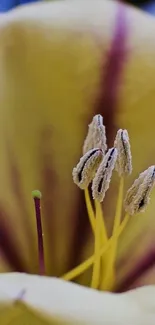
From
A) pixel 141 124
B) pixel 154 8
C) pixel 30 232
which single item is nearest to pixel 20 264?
pixel 30 232

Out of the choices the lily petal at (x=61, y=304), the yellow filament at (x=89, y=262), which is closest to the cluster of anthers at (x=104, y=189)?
the yellow filament at (x=89, y=262)

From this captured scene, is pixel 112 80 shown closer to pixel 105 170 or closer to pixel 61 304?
pixel 105 170

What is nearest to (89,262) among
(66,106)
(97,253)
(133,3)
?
(97,253)

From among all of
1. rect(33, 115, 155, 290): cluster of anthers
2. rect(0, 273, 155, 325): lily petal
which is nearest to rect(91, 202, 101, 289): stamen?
rect(33, 115, 155, 290): cluster of anthers

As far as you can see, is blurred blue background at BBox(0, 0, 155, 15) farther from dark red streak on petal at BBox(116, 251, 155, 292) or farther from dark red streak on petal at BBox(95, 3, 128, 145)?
dark red streak on petal at BBox(116, 251, 155, 292)

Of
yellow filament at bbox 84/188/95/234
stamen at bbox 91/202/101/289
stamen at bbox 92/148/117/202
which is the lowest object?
stamen at bbox 91/202/101/289

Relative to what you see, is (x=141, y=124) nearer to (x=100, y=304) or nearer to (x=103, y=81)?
(x=103, y=81)
